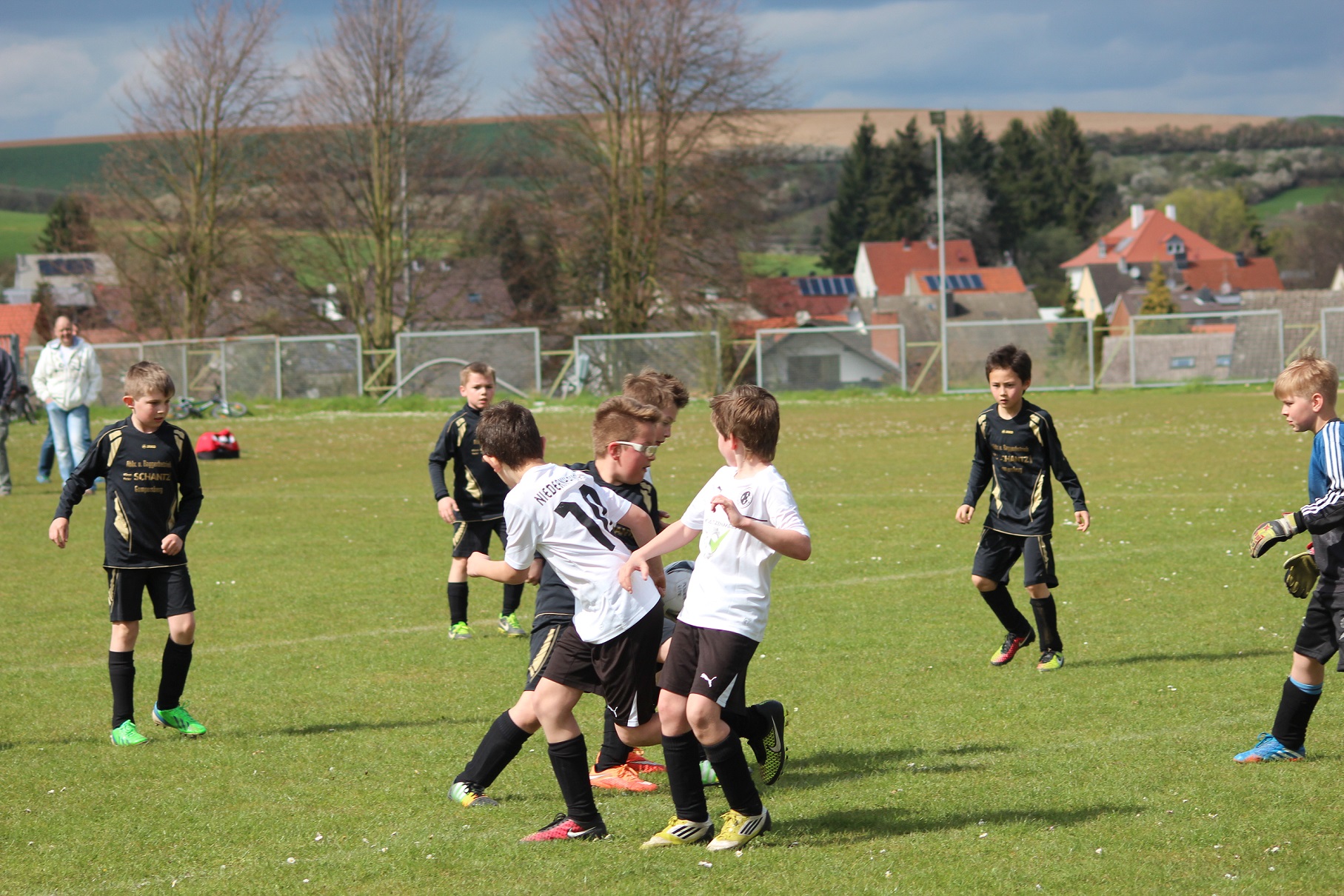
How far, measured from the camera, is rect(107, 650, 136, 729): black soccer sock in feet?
21.1

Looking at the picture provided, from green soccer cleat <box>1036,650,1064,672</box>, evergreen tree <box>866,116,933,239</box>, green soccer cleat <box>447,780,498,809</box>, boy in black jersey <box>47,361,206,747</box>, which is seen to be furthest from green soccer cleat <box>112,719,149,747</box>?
evergreen tree <box>866,116,933,239</box>

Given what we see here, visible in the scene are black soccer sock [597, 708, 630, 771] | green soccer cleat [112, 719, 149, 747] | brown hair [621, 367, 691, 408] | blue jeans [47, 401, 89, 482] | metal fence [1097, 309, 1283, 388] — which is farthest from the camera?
metal fence [1097, 309, 1283, 388]

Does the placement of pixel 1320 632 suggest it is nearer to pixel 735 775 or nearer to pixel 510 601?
pixel 735 775

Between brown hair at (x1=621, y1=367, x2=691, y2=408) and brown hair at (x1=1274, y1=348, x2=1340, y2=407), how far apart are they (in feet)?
8.74

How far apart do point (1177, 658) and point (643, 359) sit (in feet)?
115

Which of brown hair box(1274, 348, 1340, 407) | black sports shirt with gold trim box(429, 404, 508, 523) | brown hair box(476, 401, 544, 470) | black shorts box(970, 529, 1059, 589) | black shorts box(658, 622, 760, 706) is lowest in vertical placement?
black shorts box(970, 529, 1059, 589)

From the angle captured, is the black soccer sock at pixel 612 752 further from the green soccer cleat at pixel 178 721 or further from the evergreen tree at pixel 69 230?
the evergreen tree at pixel 69 230

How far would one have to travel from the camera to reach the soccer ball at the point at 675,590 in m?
5.41

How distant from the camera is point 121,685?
6438 millimetres

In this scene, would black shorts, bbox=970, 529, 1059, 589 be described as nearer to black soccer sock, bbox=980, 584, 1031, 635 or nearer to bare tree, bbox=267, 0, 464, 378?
black soccer sock, bbox=980, 584, 1031, 635

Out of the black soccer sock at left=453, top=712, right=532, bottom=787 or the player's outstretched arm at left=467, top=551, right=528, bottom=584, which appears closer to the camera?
the player's outstretched arm at left=467, top=551, right=528, bottom=584

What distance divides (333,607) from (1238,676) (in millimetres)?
6708

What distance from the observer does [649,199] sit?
5059 cm

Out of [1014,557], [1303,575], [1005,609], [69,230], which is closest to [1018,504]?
[1014,557]
